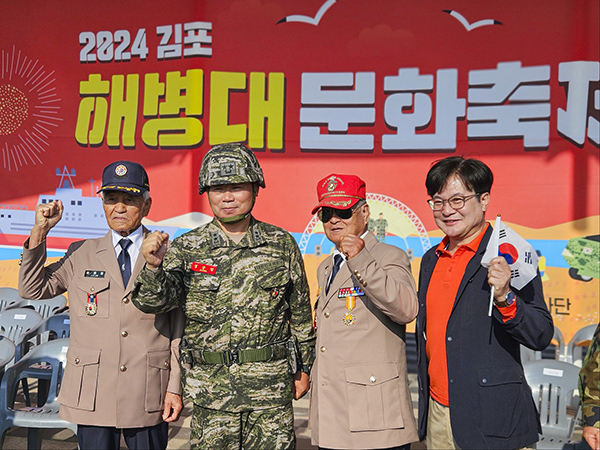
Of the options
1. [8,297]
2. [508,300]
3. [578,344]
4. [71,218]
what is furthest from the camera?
[71,218]

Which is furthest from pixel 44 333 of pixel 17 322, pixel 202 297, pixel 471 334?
pixel 471 334

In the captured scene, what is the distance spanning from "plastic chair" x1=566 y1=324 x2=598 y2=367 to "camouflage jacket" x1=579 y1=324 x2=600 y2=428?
3016 millimetres

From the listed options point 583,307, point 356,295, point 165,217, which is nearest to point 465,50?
point 583,307

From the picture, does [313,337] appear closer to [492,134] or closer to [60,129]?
[492,134]

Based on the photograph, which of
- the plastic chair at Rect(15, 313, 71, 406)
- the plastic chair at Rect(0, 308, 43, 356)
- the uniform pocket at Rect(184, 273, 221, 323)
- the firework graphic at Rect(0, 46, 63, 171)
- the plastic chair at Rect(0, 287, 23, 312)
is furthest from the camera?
the firework graphic at Rect(0, 46, 63, 171)

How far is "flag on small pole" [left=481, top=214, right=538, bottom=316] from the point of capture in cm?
207

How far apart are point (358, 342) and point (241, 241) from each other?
2.20 feet

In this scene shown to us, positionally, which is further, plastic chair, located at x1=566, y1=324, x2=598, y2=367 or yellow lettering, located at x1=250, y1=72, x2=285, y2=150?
yellow lettering, located at x1=250, y1=72, x2=285, y2=150

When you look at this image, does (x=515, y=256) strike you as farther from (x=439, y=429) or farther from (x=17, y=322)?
(x=17, y=322)

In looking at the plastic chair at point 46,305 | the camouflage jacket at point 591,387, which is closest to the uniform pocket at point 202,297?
the camouflage jacket at point 591,387

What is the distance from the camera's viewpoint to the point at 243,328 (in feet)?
7.70

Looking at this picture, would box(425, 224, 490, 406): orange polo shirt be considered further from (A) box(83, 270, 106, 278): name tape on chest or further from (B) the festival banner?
(B) the festival banner

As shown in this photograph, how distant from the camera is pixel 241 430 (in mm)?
2332

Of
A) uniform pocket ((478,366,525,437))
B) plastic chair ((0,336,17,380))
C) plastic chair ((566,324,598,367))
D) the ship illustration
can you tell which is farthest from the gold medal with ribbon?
the ship illustration
